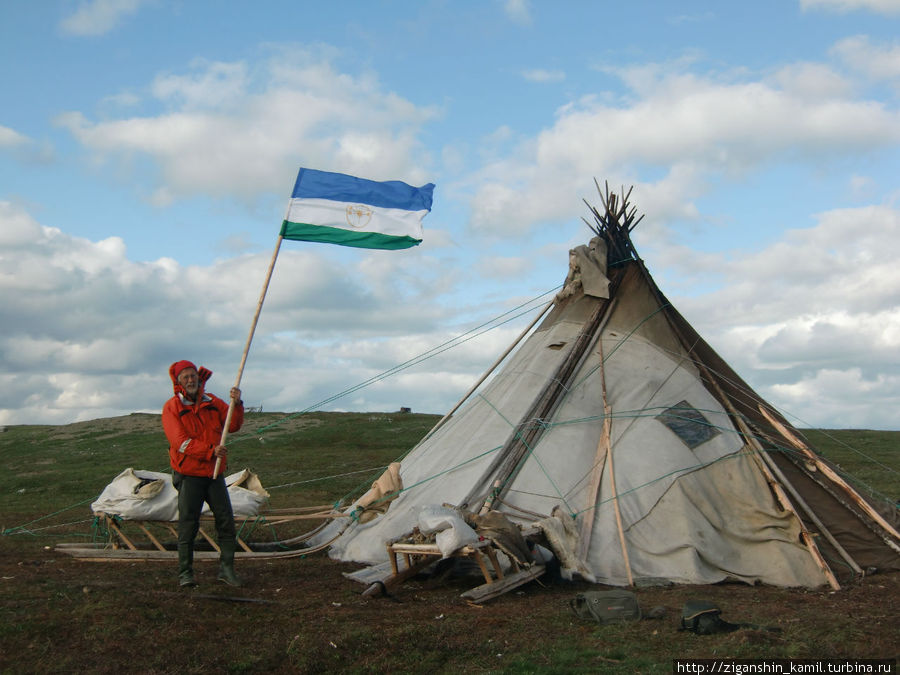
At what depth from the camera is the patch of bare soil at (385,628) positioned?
466 centimetres

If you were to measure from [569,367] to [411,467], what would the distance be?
235 cm

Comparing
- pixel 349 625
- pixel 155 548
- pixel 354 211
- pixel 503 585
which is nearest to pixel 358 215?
pixel 354 211

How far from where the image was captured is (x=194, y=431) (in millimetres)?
6824

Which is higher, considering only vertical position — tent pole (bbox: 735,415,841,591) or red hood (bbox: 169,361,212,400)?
red hood (bbox: 169,361,212,400)

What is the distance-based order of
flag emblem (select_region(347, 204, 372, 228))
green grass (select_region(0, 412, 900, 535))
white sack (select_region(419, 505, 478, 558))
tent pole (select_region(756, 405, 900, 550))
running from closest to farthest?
1. white sack (select_region(419, 505, 478, 558))
2. tent pole (select_region(756, 405, 900, 550))
3. flag emblem (select_region(347, 204, 372, 228))
4. green grass (select_region(0, 412, 900, 535))

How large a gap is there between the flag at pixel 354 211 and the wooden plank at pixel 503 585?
3.86m

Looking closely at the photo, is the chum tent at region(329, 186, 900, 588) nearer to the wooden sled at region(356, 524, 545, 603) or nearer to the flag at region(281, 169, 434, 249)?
the wooden sled at region(356, 524, 545, 603)

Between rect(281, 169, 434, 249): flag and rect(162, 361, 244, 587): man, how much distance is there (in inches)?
77.6

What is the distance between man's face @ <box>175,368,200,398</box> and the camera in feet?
22.5

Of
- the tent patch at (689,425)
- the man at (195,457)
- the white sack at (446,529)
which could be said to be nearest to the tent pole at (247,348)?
the man at (195,457)

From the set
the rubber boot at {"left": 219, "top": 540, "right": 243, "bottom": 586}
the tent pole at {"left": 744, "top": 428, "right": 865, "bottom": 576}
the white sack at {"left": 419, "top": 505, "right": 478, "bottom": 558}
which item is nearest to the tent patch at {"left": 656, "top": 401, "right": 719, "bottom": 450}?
the tent pole at {"left": 744, "top": 428, "right": 865, "bottom": 576}

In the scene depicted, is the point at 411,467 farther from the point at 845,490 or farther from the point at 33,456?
the point at 33,456

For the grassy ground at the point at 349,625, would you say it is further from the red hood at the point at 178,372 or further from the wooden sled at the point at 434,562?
the red hood at the point at 178,372

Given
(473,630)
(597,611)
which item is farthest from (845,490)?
(473,630)
